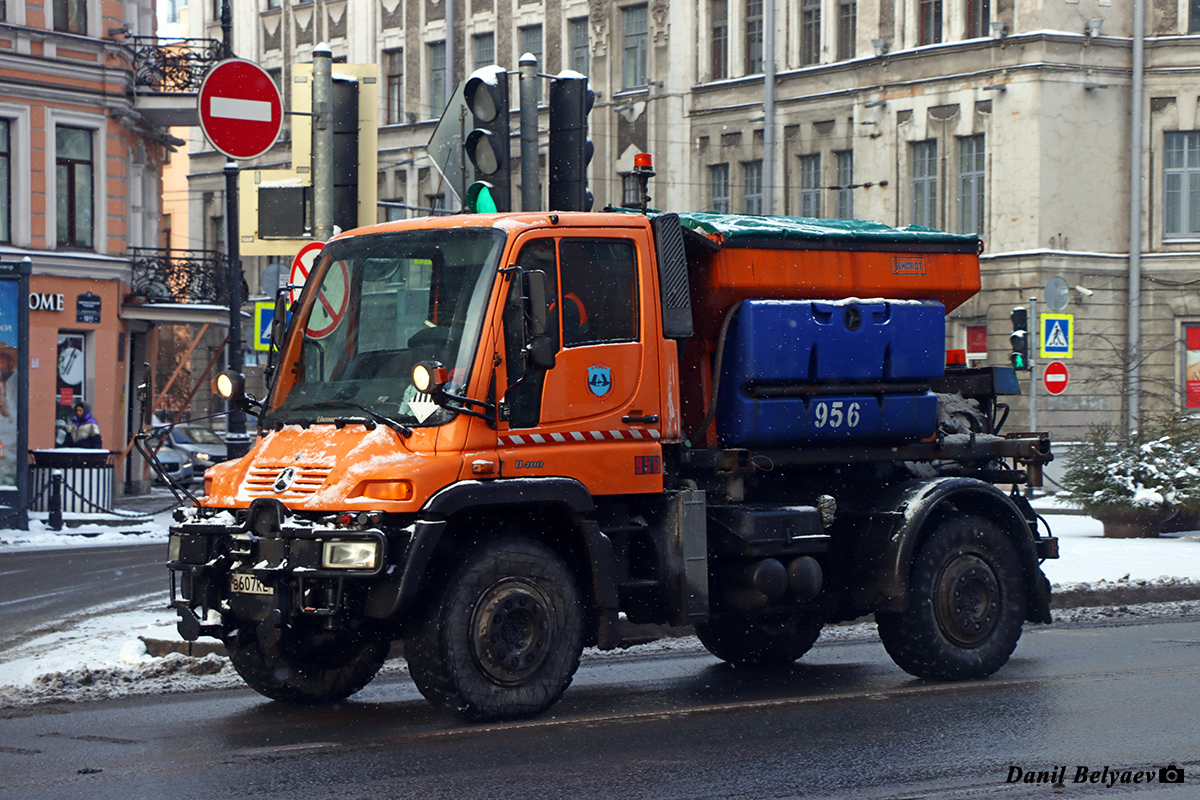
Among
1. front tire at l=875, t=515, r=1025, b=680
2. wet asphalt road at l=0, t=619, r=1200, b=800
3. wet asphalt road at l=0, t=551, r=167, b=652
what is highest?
front tire at l=875, t=515, r=1025, b=680

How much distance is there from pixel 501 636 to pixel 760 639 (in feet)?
9.59


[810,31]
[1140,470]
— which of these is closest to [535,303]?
[1140,470]

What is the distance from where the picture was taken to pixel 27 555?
876 inches

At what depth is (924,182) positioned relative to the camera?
43688 mm

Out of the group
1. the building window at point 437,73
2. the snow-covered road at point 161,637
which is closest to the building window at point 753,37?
the building window at point 437,73

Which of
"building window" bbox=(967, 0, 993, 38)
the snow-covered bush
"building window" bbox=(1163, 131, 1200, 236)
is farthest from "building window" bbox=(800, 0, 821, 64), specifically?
the snow-covered bush

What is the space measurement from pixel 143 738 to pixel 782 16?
39.9m

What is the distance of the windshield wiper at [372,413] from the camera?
8.95m

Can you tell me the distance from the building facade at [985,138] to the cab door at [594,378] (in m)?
29.9

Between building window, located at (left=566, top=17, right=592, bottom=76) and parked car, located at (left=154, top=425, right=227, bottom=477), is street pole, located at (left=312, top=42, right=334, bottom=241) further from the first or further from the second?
building window, located at (left=566, top=17, right=592, bottom=76)

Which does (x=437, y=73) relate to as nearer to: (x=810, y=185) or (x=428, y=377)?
(x=810, y=185)

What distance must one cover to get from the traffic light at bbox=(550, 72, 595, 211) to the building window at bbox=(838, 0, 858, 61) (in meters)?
33.3

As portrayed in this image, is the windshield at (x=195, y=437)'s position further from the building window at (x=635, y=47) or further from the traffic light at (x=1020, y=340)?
the traffic light at (x=1020, y=340)

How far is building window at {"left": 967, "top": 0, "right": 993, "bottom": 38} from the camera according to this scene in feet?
138
